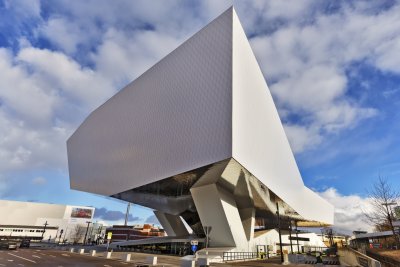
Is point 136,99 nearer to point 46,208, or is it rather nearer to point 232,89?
point 232,89

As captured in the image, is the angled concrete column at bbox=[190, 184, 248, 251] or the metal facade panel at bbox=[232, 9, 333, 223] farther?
the angled concrete column at bbox=[190, 184, 248, 251]

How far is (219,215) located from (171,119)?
1236cm

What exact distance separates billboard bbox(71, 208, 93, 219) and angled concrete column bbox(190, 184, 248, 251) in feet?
Answer: 334

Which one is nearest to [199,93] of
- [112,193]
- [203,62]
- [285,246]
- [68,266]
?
[203,62]

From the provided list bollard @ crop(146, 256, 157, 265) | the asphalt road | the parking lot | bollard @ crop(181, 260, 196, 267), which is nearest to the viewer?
bollard @ crop(181, 260, 196, 267)

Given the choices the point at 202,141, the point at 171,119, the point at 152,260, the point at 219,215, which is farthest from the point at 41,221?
the point at 202,141

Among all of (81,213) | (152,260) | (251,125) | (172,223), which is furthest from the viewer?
(81,213)

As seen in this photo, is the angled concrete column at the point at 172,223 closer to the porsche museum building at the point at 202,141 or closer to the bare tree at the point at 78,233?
the porsche museum building at the point at 202,141

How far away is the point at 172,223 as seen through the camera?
175 ft

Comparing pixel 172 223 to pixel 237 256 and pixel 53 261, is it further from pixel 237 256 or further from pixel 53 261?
pixel 53 261

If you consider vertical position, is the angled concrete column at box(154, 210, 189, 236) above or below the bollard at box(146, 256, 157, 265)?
above

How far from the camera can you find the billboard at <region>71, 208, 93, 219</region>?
4581 inches

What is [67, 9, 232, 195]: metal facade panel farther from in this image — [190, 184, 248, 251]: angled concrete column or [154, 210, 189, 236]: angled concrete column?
[154, 210, 189, 236]: angled concrete column

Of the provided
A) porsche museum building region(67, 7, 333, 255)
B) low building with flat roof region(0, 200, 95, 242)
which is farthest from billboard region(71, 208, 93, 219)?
porsche museum building region(67, 7, 333, 255)
